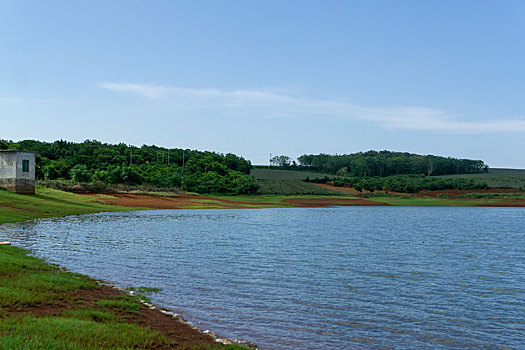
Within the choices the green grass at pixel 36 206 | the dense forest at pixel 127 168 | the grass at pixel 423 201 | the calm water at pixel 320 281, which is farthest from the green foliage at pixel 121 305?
the grass at pixel 423 201

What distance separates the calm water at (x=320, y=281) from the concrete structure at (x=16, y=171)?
30.3 meters

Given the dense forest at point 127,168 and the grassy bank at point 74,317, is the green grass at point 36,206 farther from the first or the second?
the grassy bank at point 74,317

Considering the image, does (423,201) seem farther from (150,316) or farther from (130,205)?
(150,316)

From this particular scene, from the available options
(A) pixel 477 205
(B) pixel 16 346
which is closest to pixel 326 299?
(B) pixel 16 346

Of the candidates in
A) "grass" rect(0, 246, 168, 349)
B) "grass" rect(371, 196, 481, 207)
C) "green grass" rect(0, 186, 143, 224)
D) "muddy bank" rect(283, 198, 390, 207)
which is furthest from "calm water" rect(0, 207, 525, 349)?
"grass" rect(371, 196, 481, 207)

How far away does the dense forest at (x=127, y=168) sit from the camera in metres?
122

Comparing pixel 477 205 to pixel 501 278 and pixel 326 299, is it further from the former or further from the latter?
pixel 326 299

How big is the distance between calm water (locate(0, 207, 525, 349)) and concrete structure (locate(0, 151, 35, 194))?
30271mm

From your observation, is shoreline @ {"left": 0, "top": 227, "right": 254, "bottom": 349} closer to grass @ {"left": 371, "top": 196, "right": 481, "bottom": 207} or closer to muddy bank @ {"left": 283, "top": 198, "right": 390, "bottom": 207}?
muddy bank @ {"left": 283, "top": 198, "right": 390, "bottom": 207}

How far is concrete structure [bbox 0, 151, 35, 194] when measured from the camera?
68.9 meters

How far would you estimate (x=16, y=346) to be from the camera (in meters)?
9.83

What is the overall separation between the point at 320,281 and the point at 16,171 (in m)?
61.0

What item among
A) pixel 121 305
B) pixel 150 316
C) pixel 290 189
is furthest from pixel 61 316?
pixel 290 189

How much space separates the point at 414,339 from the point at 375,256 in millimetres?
17321
